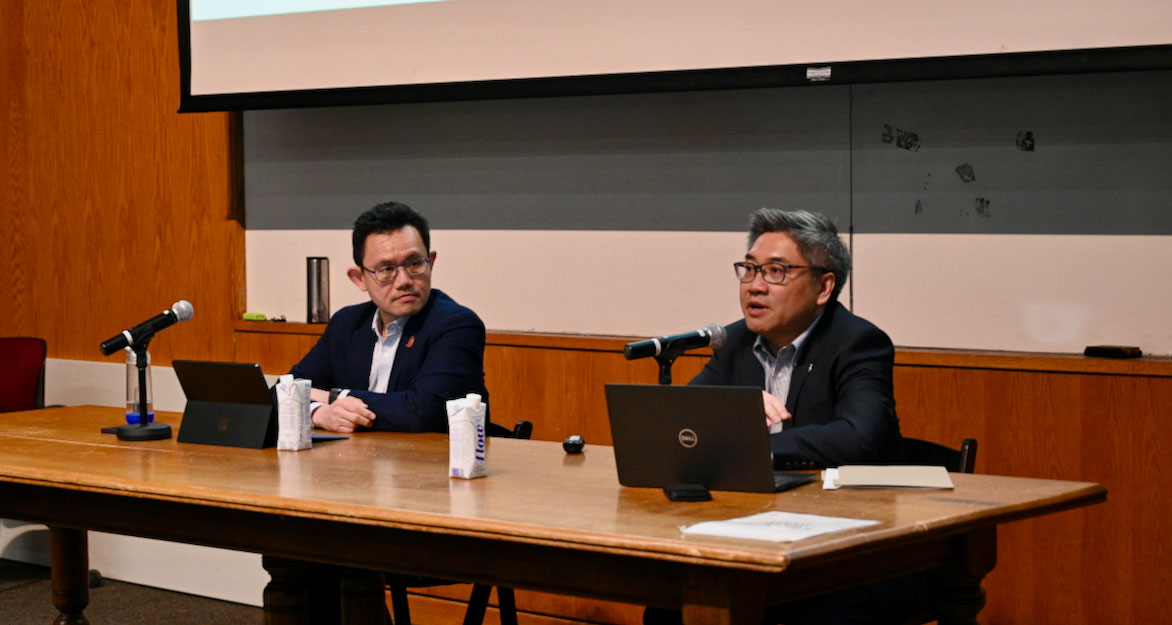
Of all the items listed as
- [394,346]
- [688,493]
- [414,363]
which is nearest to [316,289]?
[394,346]

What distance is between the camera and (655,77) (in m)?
3.92

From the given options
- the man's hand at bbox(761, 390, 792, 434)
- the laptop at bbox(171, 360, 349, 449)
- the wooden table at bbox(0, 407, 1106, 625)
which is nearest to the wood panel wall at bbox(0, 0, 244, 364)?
the laptop at bbox(171, 360, 349, 449)

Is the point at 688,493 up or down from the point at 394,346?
down

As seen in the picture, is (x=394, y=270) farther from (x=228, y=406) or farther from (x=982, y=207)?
(x=982, y=207)

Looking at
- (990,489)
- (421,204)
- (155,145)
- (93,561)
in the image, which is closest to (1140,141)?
(990,489)

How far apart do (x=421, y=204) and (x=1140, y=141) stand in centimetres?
234

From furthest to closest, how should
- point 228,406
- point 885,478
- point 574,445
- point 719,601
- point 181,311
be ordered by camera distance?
point 181,311, point 228,406, point 574,445, point 885,478, point 719,601

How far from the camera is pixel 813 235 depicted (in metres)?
3.04

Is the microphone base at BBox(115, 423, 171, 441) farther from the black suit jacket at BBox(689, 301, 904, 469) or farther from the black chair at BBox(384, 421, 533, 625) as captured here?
the black suit jacket at BBox(689, 301, 904, 469)

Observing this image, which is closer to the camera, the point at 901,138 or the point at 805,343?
the point at 805,343

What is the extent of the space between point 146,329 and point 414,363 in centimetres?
70

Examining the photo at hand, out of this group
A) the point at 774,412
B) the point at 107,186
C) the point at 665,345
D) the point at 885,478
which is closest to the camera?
the point at 885,478

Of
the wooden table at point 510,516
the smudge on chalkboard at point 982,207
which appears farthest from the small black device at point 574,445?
the smudge on chalkboard at point 982,207

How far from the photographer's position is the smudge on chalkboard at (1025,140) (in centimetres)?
364
